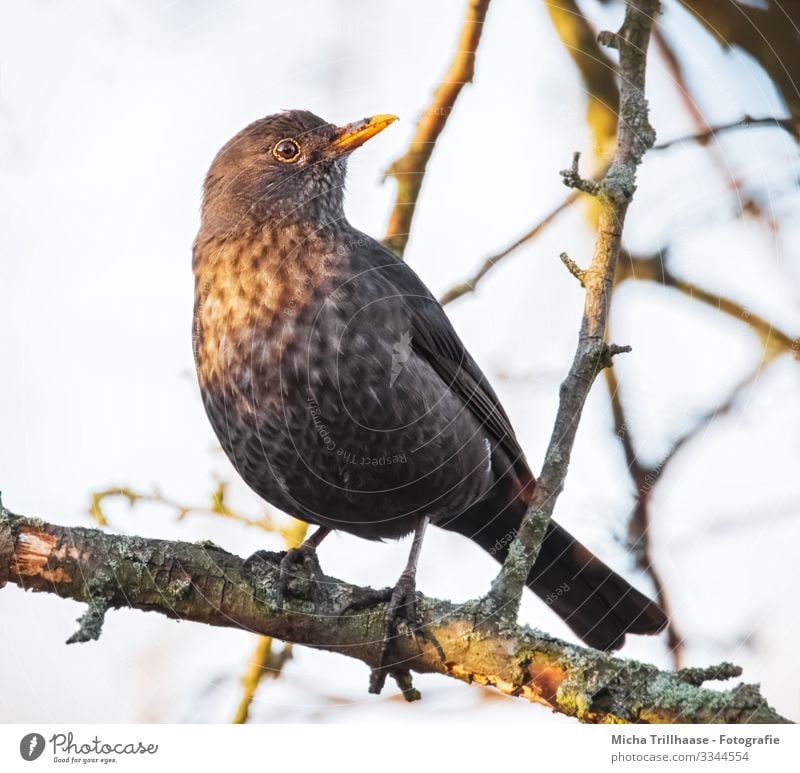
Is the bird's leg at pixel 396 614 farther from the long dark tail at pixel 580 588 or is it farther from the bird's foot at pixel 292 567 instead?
the long dark tail at pixel 580 588

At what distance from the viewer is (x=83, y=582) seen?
148 inches

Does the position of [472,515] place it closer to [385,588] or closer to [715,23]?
[385,588]

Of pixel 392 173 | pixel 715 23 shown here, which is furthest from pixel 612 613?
pixel 715 23

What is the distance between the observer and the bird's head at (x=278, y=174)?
4520 mm

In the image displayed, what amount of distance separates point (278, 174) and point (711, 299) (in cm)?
182

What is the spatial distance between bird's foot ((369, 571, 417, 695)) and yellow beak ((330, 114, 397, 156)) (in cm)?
175

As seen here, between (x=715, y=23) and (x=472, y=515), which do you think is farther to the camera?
(x=472, y=515)

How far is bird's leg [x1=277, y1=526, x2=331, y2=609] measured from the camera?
397 centimetres

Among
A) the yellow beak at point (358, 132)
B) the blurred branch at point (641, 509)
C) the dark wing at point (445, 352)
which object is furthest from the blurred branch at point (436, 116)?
the blurred branch at point (641, 509)

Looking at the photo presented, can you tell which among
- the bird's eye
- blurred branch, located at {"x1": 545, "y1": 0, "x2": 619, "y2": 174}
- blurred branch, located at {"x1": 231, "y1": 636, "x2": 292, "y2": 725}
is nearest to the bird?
the bird's eye

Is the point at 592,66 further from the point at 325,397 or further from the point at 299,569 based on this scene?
the point at 299,569

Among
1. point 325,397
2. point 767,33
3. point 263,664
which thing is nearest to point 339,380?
point 325,397

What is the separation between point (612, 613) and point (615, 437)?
110cm

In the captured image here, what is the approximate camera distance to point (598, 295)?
3957mm
